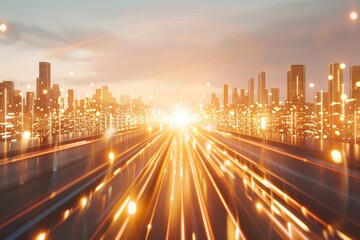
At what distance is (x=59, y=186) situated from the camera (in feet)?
57.1

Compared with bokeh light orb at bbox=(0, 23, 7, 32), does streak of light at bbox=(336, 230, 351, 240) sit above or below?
below

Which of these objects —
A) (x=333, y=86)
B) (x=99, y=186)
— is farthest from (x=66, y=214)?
(x=333, y=86)

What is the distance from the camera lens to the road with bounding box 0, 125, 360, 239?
33.4 ft

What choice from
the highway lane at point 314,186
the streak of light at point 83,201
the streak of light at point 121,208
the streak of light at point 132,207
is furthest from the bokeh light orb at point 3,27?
the highway lane at point 314,186

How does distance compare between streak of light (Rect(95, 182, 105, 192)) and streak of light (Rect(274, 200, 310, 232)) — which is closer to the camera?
streak of light (Rect(274, 200, 310, 232))

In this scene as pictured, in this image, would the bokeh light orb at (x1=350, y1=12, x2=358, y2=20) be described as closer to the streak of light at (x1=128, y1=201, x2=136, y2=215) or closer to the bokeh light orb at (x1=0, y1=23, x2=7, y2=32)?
the streak of light at (x1=128, y1=201, x2=136, y2=215)

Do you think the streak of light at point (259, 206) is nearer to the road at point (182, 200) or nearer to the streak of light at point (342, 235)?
the road at point (182, 200)

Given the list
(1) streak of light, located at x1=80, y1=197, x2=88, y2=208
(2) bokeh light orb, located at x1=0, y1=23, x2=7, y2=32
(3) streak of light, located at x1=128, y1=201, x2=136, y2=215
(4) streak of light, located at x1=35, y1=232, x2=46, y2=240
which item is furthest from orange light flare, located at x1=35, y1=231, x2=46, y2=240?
(2) bokeh light orb, located at x1=0, y1=23, x2=7, y2=32

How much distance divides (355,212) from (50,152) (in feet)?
55.9

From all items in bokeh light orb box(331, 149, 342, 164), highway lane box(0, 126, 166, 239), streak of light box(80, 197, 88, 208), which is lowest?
streak of light box(80, 197, 88, 208)

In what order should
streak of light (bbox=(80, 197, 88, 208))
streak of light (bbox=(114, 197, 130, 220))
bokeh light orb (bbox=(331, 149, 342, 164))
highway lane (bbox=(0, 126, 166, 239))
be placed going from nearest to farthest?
1. streak of light (bbox=(114, 197, 130, 220))
2. highway lane (bbox=(0, 126, 166, 239))
3. streak of light (bbox=(80, 197, 88, 208))
4. bokeh light orb (bbox=(331, 149, 342, 164))

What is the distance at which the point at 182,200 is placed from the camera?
14.9 m

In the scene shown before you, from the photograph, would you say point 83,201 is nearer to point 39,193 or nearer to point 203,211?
point 39,193

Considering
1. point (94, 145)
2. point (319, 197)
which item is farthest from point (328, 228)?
point (94, 145)
